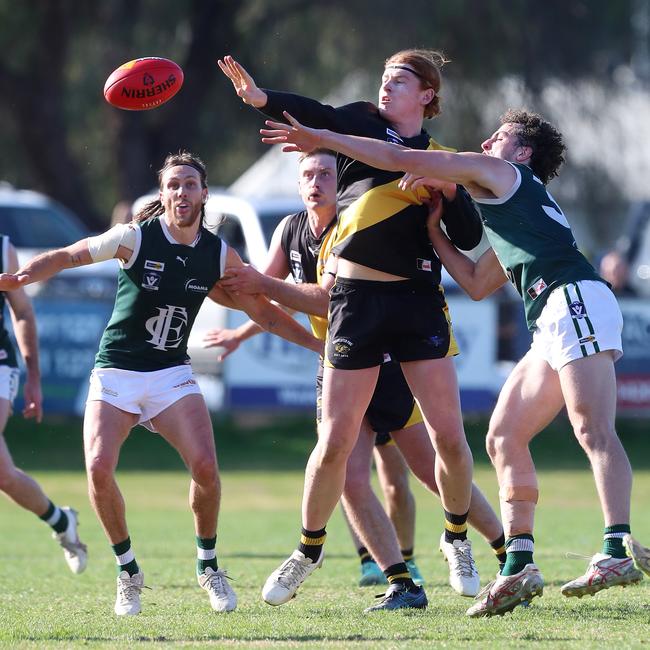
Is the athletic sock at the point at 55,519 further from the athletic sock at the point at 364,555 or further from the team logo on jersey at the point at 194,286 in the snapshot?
the team logo on jersey at the point at 194,286

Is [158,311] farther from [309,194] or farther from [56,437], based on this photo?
[56,437]

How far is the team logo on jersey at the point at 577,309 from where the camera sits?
19.0ft

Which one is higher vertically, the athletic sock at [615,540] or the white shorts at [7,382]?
the white shorts at [7,382]

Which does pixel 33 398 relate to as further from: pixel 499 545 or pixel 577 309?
pixel 577 309

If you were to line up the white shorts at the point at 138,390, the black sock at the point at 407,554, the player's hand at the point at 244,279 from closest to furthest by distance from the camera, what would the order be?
the white shorts at the point at 138,390, the player's hand at the point at 244,279, the black sock at the point at 407,554

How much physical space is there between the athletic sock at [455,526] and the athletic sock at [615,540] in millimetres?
1007

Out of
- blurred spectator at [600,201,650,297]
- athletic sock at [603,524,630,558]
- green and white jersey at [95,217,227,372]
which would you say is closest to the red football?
green and white jersey at [95,217,227,372]

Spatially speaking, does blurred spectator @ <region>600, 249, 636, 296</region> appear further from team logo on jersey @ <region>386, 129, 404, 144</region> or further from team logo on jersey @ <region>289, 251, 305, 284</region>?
team logo on jersey @ <region>386, 129, 404, 144</region>

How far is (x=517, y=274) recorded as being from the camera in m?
6.03

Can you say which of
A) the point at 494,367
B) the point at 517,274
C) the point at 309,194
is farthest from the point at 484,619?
the point at 494,367

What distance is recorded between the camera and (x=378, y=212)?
6.14 metres

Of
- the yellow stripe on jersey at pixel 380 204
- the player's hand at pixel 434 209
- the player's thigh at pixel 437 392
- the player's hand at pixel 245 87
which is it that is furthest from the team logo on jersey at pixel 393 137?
the player's thigh at pixel 437 392

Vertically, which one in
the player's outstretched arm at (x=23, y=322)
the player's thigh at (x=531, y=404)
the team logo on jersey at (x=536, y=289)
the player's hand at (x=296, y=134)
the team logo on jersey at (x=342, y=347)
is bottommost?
the player's thigh at (x=531, y=404)

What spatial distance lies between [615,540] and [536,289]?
1.18 meters
